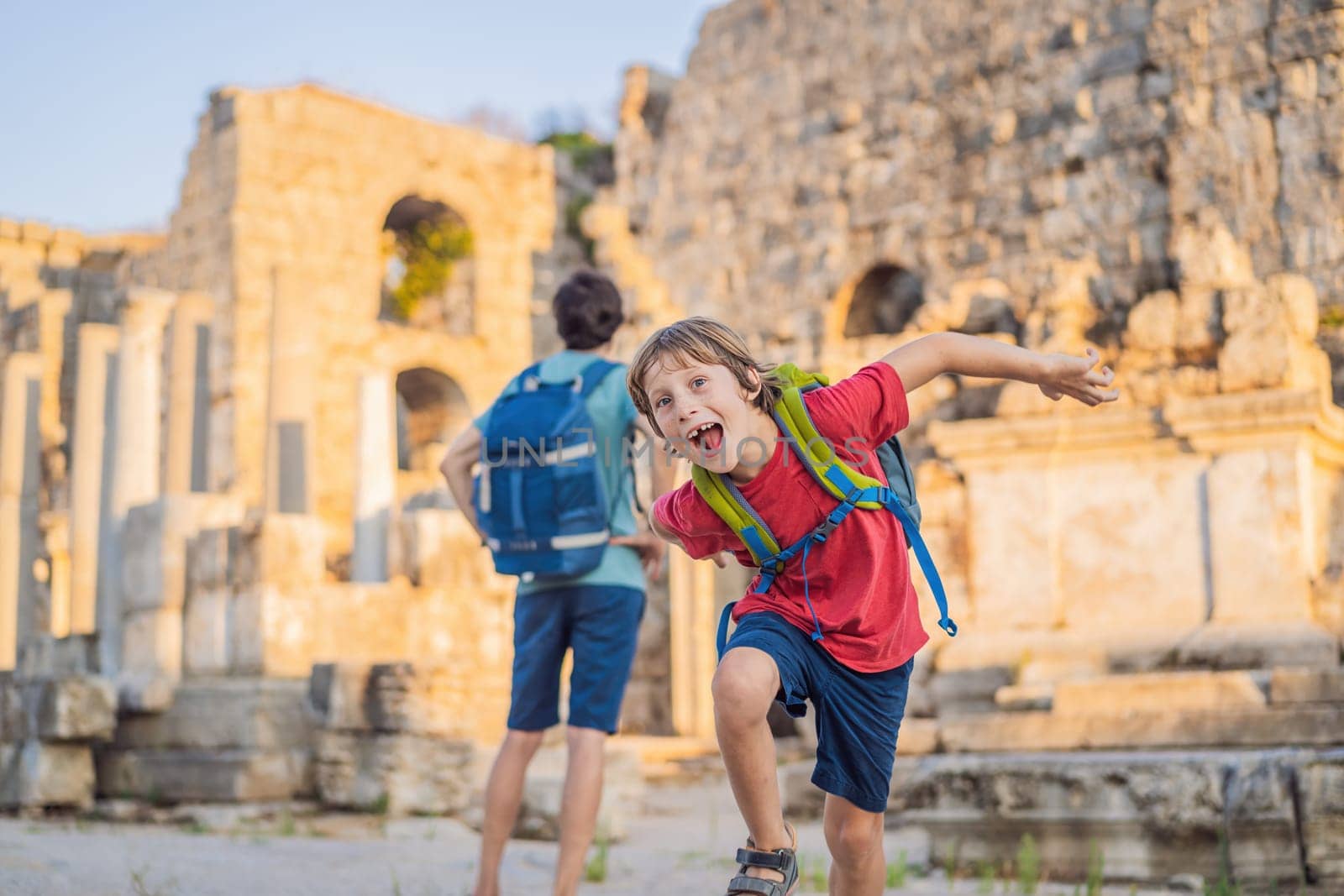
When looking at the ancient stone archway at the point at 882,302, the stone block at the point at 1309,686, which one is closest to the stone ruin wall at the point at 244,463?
the stone block at the point at 1309,686

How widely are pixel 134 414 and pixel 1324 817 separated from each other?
25.2 feet

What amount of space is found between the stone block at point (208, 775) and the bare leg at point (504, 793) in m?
3.08

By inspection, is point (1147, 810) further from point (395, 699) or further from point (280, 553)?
point (280, 553)

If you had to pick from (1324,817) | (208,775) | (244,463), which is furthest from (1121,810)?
(244,463)

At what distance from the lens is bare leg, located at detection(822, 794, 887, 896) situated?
2.72 metres

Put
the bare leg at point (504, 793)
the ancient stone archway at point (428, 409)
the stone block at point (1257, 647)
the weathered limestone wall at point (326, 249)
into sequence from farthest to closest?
the ancient stone archway at point (428, 409) → the weathered limestone wall at point (326, 249) → the stone block at point (1257, 647) → the bare leg at point (504, 793)

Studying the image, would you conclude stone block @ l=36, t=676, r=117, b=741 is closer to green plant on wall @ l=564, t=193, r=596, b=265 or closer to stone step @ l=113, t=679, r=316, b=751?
stone step @ l=113, t=679, r=316, b=751

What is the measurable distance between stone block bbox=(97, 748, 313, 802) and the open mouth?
15.3 feet

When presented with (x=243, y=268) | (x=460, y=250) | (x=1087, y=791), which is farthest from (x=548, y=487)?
(x=460, y=250)

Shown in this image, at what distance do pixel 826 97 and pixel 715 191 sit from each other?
148 centimetres

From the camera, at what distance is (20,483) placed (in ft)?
52.0

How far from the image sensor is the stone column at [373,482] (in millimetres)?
9141

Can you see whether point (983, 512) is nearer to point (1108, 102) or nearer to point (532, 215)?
point (1108, 102)

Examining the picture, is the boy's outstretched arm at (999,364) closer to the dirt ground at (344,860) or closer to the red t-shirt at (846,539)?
the red t-shirt at (846,539)
